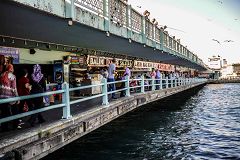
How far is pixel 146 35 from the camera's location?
20.0 meters

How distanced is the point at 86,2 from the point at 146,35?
8917mm

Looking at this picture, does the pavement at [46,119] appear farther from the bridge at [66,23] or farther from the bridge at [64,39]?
the bridge at [66,23]

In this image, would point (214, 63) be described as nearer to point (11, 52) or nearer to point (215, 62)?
point (215, 62)

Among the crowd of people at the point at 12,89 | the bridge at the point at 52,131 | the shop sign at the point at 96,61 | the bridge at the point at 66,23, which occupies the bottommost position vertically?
the bridge at the point at 52,131

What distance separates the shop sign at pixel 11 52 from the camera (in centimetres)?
1347

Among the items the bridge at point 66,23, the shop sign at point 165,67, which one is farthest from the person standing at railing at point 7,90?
the shop sign at point 165,67

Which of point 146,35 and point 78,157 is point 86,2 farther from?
point 146,35

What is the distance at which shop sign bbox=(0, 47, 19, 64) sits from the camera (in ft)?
44.2

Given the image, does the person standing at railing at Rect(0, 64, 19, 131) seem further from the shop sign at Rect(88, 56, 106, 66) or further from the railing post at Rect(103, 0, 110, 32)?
the shop sign at Rect(88, 56, 106, 66)

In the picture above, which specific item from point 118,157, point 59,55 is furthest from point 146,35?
point 118,157

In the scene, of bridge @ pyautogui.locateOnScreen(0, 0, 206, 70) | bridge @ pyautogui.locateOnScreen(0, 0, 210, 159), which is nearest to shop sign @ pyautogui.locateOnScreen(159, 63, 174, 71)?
bridge @ pyautogui.locateOnScreen(0, 0, 206, 70)

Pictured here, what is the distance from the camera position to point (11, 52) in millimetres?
13945

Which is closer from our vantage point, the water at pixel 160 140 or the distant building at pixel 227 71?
the water at pixel 160 140

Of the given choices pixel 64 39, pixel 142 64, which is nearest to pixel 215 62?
pixel 142 64
